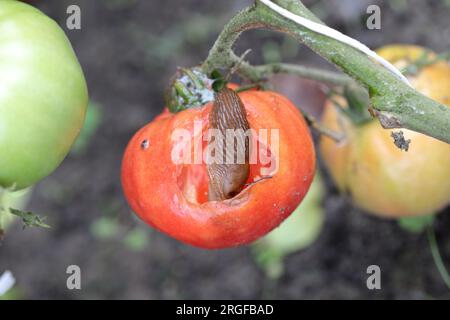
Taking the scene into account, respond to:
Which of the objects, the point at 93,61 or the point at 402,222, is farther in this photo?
the point at 93,61

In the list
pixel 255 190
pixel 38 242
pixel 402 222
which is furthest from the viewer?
pixel 38 242

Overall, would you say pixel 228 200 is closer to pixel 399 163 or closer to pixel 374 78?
pixel 374 78

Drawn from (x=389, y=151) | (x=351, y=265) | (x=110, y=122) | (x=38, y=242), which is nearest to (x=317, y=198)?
(x=351, y=265)

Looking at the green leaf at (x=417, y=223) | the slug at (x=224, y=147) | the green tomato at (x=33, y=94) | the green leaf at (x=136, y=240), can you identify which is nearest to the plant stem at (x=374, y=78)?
the slug at (x=224, y=147)

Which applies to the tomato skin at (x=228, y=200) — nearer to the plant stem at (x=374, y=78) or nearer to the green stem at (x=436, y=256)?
the plant stem at (x=374, y=78)

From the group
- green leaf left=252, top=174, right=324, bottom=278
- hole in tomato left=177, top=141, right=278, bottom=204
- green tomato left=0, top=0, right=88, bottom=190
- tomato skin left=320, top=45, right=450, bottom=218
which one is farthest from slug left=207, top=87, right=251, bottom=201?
green leaf left=252, top=174, right=324, bottom=278

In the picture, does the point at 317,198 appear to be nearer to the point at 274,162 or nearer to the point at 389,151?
the point at 389,151

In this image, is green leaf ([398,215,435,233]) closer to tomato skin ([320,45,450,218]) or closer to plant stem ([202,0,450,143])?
tomato skin ([320,45,450,218])
